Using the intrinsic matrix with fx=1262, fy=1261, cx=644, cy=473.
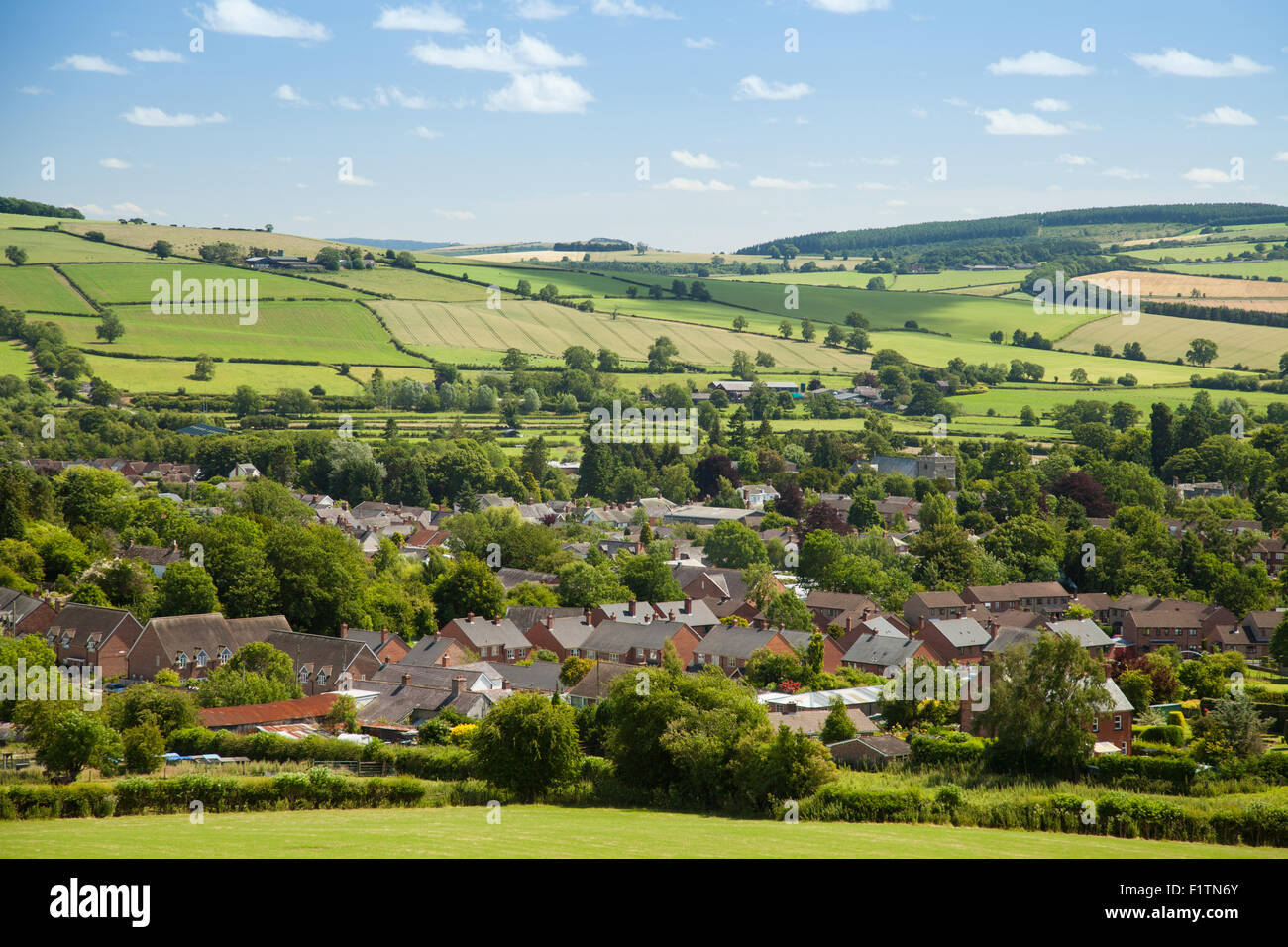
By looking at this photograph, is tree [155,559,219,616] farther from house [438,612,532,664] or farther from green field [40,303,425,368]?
green field [40,303,425,368]

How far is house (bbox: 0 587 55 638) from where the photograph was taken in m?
47.9

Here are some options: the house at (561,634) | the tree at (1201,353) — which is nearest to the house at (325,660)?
the house at (561,634)

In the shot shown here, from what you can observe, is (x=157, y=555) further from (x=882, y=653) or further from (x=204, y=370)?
(x=204, y=370)

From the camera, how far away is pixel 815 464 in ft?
342

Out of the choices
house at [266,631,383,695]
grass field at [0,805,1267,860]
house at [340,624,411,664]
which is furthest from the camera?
house at [340,624,411,664]

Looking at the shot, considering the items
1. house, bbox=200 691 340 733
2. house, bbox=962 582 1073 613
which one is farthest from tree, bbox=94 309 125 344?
house, bbox=200 691 340 733

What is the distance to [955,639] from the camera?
5353cm

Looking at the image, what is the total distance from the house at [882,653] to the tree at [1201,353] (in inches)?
3477

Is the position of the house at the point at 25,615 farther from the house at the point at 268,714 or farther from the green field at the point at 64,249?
the green field at the point at 64,249

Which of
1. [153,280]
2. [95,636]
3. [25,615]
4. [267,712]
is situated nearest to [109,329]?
[153,280]

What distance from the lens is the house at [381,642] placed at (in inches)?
1928

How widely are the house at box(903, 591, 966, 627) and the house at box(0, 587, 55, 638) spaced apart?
36.9 m
